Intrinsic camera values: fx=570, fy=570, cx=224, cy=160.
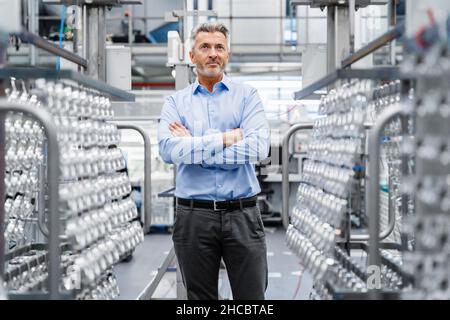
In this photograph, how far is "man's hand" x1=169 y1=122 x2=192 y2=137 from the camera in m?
2.20

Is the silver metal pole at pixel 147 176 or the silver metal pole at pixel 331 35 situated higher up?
the silver metal pole at pixel 331 35

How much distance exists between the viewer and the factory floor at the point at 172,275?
4.40 metres

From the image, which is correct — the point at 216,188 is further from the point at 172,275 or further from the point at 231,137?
the point at 172,275

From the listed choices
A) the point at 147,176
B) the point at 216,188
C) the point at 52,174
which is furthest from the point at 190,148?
the point at 52,174

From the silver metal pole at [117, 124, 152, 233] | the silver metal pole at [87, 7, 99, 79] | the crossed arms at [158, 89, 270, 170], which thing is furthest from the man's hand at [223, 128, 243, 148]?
the silver metal pole at [87, 7, 99, 79]

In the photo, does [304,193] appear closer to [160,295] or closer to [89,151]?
[89,151]

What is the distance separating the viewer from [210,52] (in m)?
2.24

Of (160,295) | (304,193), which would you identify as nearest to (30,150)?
(304,193)

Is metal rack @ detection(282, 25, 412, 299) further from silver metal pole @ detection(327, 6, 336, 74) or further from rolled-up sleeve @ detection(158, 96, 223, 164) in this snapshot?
silver metal pole @ detection(327, 6, 336, 74)

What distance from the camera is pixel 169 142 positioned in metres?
2.17

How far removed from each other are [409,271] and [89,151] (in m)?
0.90

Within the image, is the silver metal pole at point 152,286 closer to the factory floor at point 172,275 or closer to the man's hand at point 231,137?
the factory floor at point 172,275

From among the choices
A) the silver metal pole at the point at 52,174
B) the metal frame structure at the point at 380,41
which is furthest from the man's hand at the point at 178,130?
the silver metal pole at the point at 52,174

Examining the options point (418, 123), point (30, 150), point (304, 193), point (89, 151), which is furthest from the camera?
point (30, 150)
